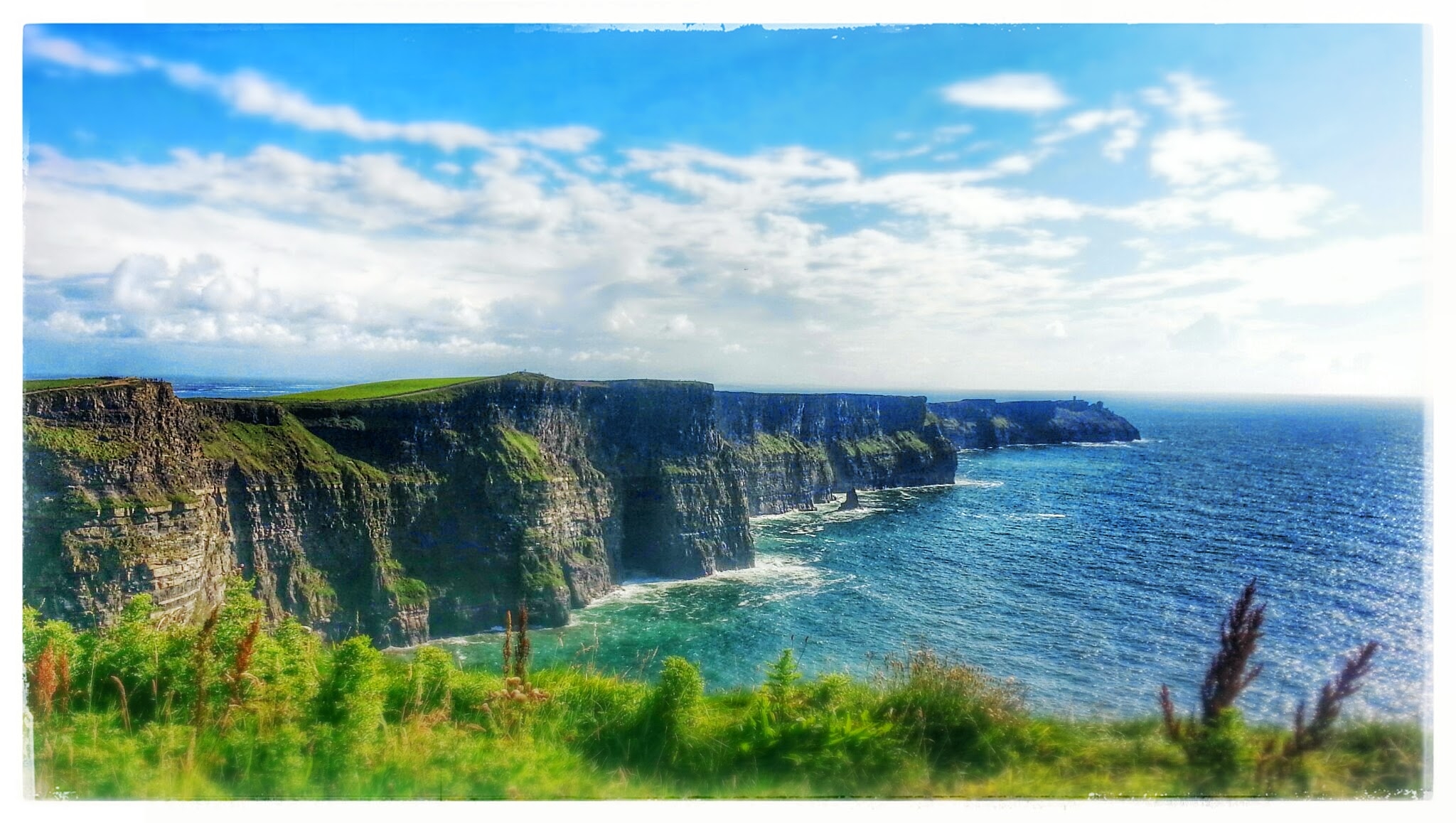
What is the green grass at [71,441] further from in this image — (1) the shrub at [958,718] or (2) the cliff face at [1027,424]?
(2) the cliff face at [1027,424]

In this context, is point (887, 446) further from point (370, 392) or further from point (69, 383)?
point (69, 383)

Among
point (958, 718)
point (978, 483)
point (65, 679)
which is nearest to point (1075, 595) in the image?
point (958, 718)

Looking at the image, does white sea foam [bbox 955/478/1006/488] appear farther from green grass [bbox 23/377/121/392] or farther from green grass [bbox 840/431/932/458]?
green grass [bbox 23/377/121/392]

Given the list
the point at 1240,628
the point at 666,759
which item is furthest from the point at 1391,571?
the point at 666,759

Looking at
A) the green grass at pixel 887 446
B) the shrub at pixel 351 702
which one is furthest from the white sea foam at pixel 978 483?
the shrub at pixel 351 702

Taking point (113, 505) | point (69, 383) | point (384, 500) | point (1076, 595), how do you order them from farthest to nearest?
point (1076, 595) < point (384, 500) < point (69, 383) < point (113, 505)

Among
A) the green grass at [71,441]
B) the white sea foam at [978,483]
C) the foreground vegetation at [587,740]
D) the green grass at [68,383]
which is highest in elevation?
the green grass at [68,383]

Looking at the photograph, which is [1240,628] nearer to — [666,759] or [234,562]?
[666,759]

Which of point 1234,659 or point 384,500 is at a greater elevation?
point 1234,659
